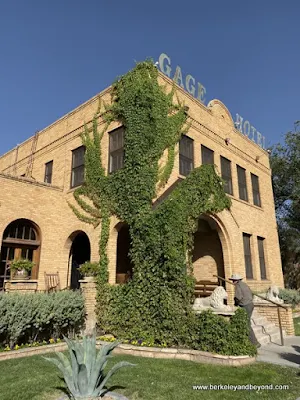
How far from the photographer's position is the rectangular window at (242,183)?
17.0m

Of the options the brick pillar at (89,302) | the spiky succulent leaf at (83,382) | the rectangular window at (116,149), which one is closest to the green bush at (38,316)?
the brick pillar at (89,302)

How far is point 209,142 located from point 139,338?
9619mm

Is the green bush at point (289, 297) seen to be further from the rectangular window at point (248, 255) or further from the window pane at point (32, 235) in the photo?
the window pane at point (32, 235)

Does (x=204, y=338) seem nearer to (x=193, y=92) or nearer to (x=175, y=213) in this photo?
(x=175, y=213)

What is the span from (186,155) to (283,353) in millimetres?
8160

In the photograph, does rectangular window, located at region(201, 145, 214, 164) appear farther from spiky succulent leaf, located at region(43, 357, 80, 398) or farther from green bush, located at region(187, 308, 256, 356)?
spiky succulent leaf, located at region(43, 357, 80, 398)

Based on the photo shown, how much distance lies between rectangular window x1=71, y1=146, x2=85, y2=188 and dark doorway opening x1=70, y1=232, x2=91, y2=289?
2.43m

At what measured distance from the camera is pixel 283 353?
840 cm

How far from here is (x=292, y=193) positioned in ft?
81.5

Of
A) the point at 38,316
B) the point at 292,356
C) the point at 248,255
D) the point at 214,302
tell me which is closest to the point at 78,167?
the point at 38,316

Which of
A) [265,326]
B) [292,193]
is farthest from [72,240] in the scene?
[292,193]

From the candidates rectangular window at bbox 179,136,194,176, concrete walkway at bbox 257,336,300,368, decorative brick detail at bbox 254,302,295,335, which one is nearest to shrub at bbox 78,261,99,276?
rectangular window at bbox 179,136,194,176

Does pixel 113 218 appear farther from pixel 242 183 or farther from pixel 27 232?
pixel 242 183

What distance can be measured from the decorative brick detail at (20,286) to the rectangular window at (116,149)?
206 inches
